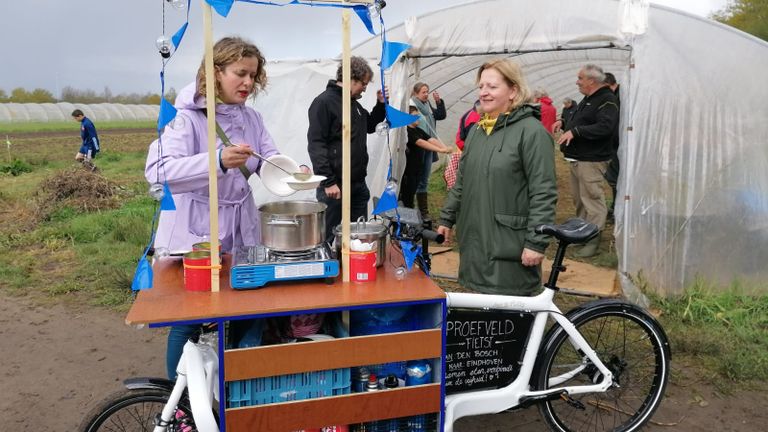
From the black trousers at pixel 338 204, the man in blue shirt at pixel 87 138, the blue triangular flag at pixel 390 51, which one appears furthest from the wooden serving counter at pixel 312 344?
the man in blue shirt at pixel 87 138

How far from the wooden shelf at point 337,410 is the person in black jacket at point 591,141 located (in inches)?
175

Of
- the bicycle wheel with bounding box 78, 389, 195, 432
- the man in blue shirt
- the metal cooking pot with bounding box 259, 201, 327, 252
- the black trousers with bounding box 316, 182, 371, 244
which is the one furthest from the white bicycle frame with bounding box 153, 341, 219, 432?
the man in blue shirt

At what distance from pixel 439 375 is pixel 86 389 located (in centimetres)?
246

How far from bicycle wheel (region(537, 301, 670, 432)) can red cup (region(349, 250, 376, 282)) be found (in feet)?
3.26

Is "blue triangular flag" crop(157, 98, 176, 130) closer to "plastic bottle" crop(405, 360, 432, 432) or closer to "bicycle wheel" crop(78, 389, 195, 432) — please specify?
"bicycle wheel" crop(78, 389, 195, 432)

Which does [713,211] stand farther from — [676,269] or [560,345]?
[560,345]

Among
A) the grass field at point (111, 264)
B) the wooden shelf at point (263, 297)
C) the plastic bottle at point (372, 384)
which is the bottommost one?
the grass field at point (111, 264)

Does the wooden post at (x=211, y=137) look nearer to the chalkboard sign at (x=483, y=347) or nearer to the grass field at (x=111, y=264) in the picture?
the chalkboard sign at (x=483, y=347)

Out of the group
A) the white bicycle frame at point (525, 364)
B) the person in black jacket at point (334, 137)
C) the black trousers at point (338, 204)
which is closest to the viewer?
the white bicycle frame at point (525, 364)

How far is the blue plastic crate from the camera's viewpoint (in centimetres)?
208

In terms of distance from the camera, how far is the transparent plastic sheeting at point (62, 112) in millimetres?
40344

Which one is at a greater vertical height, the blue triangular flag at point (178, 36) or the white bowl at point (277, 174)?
the blue triangular flag at point (178, 36)

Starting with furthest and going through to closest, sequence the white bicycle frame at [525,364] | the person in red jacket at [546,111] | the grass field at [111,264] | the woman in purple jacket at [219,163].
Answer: the person in red jacket at [546,111] < the grass field at [111,264] < the white bicycle frame at [525,364] < the woman in purple jacket at [219,163]

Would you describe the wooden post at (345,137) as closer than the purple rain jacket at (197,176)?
Yes
